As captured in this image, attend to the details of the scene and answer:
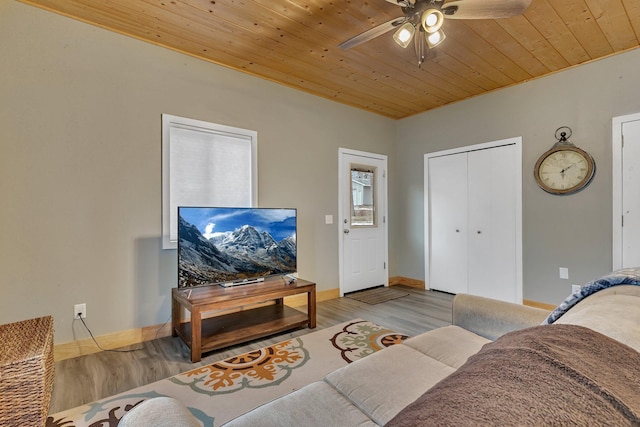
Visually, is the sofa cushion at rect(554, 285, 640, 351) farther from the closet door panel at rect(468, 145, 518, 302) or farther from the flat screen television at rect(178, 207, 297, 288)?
the closet door panel at rect(468, 145, 518, 302)

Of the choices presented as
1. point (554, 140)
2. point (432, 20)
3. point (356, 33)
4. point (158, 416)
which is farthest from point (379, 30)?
point (554, 140)

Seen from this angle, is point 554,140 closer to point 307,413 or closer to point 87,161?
point 307,413

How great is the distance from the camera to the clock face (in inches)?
121

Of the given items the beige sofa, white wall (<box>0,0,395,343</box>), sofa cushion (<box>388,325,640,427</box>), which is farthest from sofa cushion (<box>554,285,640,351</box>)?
white wall (<box>0,0,395,343</box>)

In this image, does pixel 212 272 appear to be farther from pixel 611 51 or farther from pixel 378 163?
pixel 611 51

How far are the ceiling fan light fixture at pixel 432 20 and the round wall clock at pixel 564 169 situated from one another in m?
2.35

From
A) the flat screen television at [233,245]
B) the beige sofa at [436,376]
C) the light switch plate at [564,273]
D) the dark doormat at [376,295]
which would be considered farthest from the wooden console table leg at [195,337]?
the light switch plate at [564,273]

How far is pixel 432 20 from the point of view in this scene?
1815 millimetres

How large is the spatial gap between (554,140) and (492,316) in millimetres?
2700

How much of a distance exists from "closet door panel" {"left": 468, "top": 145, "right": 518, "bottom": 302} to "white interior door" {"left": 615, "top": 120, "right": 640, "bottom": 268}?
0.92m

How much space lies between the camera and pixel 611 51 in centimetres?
286

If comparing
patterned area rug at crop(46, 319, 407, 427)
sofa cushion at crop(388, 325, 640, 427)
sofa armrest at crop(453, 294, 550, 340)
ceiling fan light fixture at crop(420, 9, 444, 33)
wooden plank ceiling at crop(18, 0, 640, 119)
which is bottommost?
patterned area rug at crop(46, 319, 407, 427)

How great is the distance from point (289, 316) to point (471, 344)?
6.00 ft

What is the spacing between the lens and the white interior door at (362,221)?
163 inches
